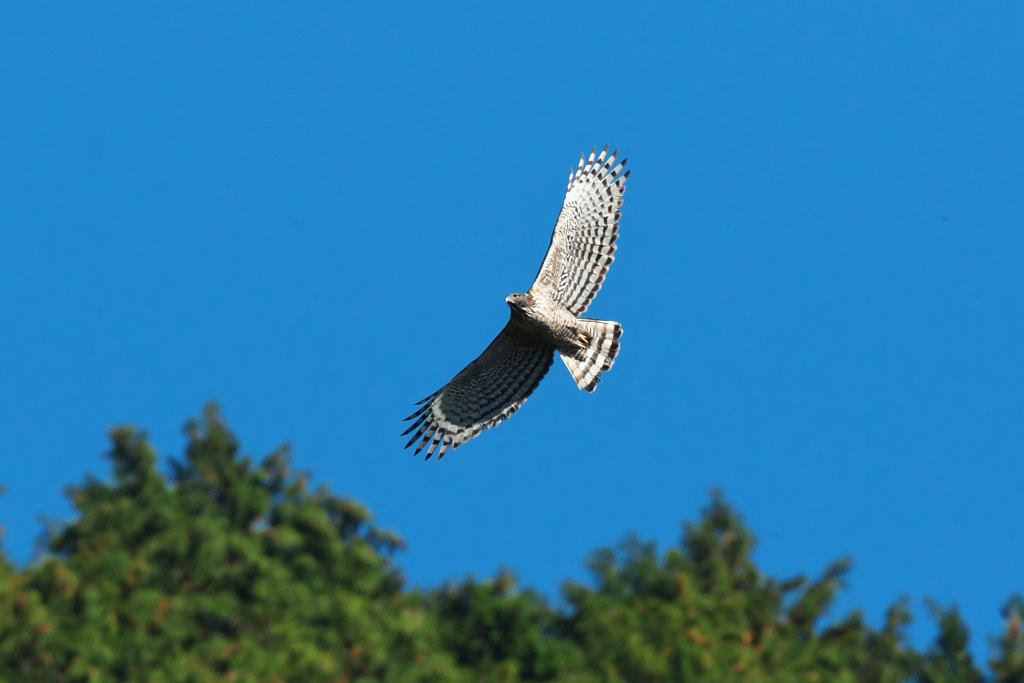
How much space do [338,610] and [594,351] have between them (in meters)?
4.26

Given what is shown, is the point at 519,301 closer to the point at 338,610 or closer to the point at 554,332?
the point at 554,332

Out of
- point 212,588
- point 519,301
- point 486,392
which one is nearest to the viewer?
point 519,301

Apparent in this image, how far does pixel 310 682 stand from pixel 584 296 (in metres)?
4.86

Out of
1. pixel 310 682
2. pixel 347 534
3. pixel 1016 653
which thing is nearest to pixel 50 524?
pixel 347 534

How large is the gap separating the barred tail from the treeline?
9.28 feet

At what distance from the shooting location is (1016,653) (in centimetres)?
1730

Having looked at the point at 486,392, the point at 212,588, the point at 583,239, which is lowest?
the point at 212,588

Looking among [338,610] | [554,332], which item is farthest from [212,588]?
[554,332]

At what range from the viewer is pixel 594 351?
51.6ft

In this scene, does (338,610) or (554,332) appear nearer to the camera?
(554,332)

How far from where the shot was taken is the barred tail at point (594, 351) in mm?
15680

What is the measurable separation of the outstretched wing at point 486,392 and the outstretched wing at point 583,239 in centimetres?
62

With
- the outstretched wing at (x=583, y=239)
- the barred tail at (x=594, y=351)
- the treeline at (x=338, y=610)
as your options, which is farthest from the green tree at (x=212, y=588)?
the outstretched wing at (x=583, y=239)

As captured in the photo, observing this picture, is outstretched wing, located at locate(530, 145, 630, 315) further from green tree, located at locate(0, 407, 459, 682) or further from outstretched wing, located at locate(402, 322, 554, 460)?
green tree, located at locate(0, 407, 459, 682)
